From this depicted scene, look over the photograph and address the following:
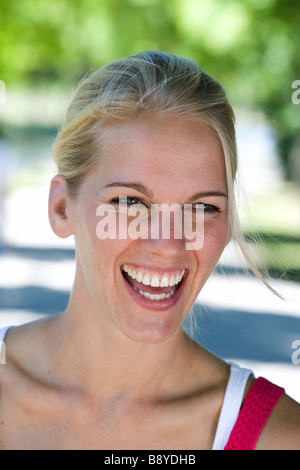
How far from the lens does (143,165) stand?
2.03 metres

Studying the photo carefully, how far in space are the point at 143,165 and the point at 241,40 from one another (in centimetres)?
1051

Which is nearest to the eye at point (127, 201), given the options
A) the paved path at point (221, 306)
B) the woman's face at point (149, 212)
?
the woman's face at point (149, 212)

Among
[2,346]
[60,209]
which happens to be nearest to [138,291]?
[60,209]

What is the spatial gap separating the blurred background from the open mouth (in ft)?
10.8

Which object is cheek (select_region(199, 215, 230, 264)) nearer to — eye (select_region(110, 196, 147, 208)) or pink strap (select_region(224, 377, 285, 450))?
eye (select_region(110, 196, 147, 208))

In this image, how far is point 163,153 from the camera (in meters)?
2.04

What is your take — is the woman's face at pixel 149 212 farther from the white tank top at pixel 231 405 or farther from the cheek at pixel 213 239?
the white tank top at pixel 231 405

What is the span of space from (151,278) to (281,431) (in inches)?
20.8

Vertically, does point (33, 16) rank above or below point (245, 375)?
above

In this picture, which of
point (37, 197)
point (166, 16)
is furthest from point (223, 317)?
point (37, 197)

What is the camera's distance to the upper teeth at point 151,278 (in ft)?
6.73

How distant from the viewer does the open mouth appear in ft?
6.73

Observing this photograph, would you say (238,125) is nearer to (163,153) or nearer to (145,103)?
(145,103)

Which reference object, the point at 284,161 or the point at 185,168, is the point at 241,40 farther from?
the point at 185,168
